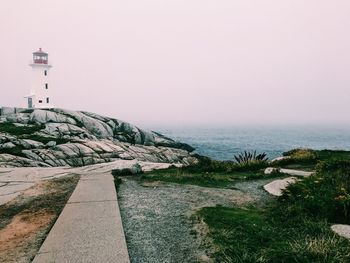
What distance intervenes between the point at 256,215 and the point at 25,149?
32036 millimetres

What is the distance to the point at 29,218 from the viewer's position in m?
7.36

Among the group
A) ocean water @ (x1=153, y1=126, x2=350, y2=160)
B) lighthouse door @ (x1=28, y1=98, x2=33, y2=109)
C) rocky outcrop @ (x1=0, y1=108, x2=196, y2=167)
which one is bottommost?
ocean water @ (x1=153, y1=126, x2=350, y2=160)

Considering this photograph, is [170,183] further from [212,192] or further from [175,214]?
[175,214]

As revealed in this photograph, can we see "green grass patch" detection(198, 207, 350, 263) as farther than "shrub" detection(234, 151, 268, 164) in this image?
No

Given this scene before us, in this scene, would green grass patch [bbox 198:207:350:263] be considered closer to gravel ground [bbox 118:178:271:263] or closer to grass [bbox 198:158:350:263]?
grass [bbox 198:158:350:263]

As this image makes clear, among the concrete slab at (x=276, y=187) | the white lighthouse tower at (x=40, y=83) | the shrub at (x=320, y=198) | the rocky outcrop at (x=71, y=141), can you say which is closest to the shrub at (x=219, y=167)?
the concrete slab at (x=276, y=187)

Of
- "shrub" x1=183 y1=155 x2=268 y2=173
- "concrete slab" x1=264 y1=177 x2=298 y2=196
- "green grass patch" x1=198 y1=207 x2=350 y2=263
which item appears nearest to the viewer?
"green grass patch" x1=198 y1=207 x2=350 y2=263

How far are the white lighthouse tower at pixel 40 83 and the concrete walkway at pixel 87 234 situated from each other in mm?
61289

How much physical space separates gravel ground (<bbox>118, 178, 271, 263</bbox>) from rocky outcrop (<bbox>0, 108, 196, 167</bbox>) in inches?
425

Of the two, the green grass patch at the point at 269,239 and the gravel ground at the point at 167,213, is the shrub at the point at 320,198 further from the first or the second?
the gravel ground at the point at 167,213

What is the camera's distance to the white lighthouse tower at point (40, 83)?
65250 mm

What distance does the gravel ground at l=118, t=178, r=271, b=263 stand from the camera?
5362mm

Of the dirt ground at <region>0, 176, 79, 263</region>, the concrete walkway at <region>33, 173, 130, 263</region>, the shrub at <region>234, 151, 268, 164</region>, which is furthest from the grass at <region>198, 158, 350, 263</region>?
the shrub at <region>234, 151, 268, 164</region>

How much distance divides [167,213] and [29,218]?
118 inches
